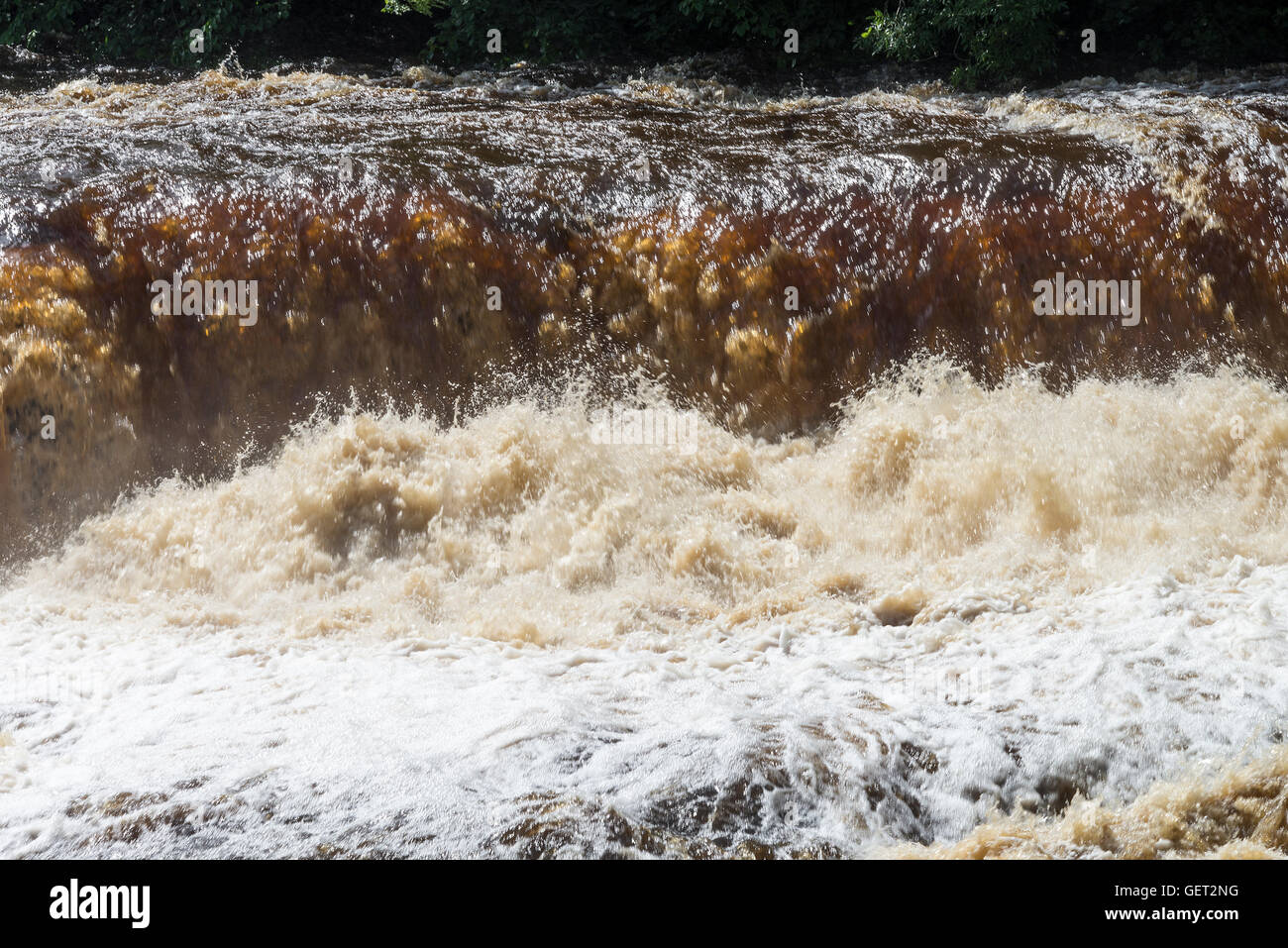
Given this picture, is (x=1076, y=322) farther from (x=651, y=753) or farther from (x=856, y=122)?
(x=651, y=753)

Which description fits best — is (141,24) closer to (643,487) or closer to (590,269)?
(590,269)

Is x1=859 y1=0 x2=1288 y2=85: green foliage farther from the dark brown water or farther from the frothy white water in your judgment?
the frothy white water

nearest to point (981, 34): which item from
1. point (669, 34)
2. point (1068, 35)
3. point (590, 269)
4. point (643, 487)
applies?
point (1068, 35)

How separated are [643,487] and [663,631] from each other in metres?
0.94

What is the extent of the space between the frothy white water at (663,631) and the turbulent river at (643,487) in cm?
2

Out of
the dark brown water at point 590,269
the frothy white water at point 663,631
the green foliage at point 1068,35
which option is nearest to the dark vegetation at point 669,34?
the green foliage at point 1068,35

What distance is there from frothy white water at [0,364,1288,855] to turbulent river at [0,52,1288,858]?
19mm

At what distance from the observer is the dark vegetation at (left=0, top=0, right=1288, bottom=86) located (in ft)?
32.5

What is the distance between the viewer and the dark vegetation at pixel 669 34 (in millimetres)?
9898

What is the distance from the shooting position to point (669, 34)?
10633 millimetres

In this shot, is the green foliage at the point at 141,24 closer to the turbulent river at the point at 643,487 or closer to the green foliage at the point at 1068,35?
the turbulent river at the point at 643,487

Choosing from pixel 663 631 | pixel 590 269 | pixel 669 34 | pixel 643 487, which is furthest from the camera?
pixel 669 34

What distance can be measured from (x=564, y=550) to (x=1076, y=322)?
2.90 metres

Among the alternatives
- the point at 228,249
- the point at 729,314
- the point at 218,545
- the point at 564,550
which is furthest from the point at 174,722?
the point at 729,314
